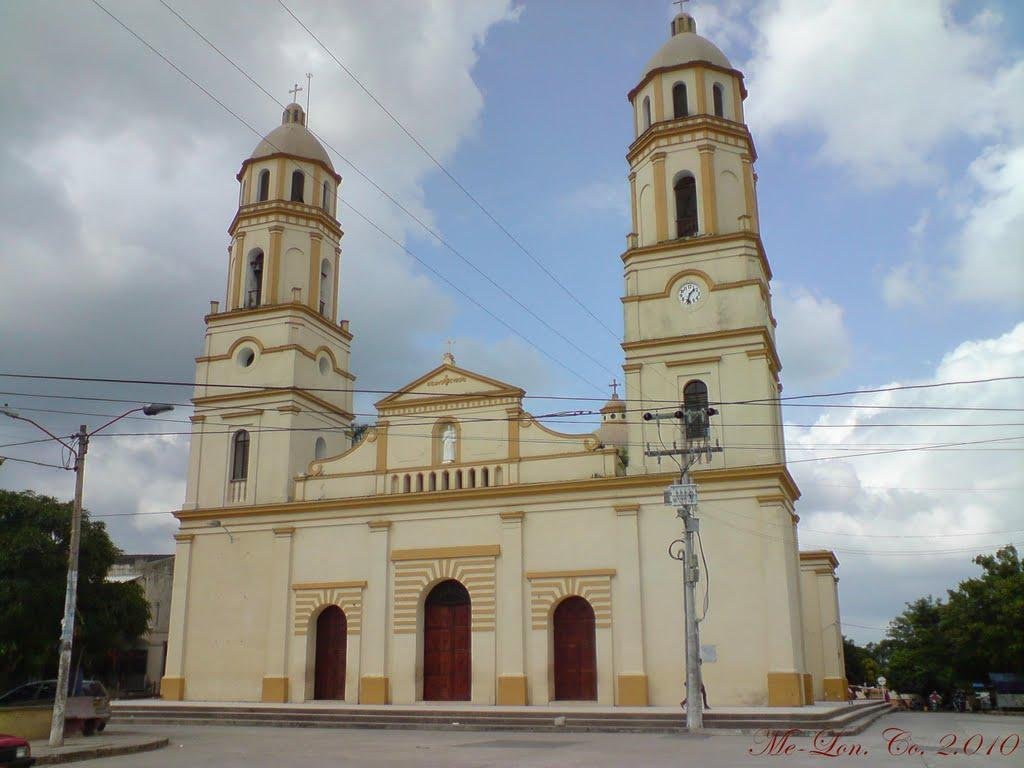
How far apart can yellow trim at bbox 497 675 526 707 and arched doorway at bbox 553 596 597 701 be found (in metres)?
1.16

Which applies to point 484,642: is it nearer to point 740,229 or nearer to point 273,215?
point 740,229

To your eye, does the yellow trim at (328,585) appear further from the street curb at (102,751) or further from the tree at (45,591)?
the street curb at (102,751)

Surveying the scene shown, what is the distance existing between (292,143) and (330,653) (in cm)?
1753

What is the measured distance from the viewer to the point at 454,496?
91.4 feet

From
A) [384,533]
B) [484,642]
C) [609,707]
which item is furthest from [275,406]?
[609,707]

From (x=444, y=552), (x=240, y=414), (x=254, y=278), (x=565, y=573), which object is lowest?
(x=565, y=573)

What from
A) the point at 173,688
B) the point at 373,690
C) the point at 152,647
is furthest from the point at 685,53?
the point at 152,647

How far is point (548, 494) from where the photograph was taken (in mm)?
26953

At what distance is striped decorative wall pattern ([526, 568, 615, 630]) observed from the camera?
25656 millimetres

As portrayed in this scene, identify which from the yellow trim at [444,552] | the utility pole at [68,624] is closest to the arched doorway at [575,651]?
the yellow trim at [444,552]

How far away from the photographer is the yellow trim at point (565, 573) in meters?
25.9

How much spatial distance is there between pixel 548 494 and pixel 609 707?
6.06 meters

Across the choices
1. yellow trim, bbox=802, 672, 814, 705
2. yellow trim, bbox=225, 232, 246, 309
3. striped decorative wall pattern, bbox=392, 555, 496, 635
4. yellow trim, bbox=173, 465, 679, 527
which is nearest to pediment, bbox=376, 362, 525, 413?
yellow trim, bbox=173, 465, 679, 527

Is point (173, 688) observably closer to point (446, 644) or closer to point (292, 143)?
point (446, 644)
